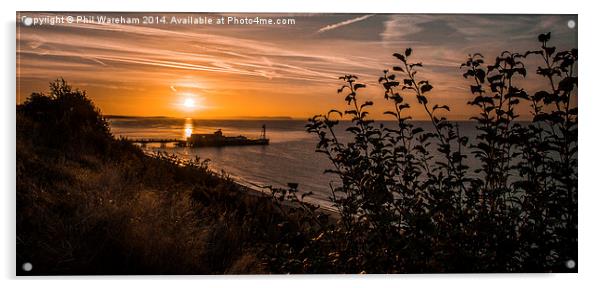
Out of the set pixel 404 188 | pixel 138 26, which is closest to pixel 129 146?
pixel 138 26

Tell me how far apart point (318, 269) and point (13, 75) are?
2.53m

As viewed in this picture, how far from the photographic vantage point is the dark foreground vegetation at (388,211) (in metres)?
3.82

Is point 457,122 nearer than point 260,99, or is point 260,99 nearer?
point 457,122

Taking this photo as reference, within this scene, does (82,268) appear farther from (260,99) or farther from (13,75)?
(260,99)

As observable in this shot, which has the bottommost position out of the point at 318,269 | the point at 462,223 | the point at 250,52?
the point at 318,269

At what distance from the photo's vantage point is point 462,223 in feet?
13.1

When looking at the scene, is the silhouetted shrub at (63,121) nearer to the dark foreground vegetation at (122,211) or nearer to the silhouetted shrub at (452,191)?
the dark foreground vegetation at (122,211)

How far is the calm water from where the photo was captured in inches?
170

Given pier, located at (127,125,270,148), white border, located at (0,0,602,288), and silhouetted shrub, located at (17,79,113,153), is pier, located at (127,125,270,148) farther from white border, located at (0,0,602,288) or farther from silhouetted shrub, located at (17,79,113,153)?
white border, located at (0,0,602,288)

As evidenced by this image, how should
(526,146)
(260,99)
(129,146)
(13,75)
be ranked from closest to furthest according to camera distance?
(526,146), (13,75), (260,99), (129,146)

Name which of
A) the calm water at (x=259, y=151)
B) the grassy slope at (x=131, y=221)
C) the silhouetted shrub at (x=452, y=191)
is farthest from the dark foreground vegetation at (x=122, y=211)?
the silhouetted shrub at (x=452, y=191)

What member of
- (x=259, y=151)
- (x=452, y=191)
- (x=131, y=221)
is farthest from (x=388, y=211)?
(x=131, y=221)

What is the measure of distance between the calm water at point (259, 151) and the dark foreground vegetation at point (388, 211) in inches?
6.7

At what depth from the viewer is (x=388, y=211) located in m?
3.94
